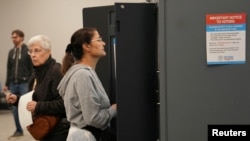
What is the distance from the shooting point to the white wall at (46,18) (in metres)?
6.80

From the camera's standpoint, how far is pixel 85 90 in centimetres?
176

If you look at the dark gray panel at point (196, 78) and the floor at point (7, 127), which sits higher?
the dark gray panel at point (196, 78)

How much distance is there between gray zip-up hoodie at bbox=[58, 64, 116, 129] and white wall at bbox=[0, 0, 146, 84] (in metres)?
5.08

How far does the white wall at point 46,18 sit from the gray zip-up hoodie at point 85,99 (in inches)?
200

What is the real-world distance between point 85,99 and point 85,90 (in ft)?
0.15

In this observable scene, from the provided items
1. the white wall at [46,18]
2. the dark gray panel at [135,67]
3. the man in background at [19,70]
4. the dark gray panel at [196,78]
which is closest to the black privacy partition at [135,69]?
the dark gray panel at [135,67]

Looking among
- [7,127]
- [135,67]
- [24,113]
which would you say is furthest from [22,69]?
[135,67]

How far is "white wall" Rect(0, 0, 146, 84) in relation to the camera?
680cm

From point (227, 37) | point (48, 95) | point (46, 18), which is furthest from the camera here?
point (46, 18)

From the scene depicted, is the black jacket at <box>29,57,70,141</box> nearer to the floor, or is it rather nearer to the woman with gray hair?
the woman with gray hair

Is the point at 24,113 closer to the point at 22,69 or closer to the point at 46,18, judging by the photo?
the point at 22,69

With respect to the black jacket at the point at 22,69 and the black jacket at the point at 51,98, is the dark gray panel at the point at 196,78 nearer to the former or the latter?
the black jacket at the point at 51,98

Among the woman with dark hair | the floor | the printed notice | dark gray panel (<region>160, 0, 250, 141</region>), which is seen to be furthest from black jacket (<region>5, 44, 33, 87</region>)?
the printed notice

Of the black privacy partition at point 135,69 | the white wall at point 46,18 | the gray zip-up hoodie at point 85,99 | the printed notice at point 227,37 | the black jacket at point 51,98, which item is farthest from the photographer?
the white wall at point 46,18
